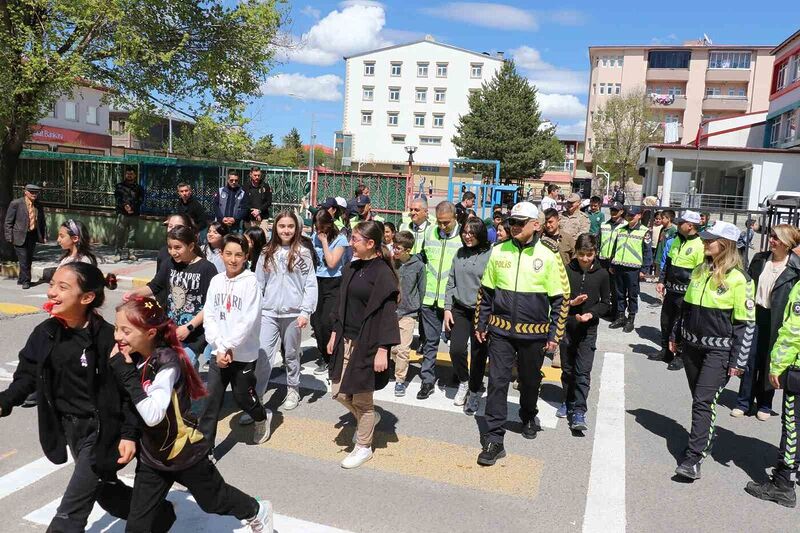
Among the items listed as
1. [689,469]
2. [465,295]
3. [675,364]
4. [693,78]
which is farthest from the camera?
[693,78]

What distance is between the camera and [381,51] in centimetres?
6969

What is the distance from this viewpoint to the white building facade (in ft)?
224

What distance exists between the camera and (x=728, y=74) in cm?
6456

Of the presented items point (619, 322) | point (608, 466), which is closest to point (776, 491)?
point (608, 466)

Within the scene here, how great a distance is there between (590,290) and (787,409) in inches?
72.0

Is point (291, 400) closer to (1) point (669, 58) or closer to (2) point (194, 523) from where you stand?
(2) point (194, 523)

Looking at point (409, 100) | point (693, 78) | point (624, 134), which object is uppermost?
point (693, 78)

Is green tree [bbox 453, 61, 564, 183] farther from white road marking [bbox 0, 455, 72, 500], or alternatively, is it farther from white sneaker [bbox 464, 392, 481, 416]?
white road marking [bbox 0, 455, 72, 500]

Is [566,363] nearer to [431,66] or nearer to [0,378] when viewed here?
[0,378]

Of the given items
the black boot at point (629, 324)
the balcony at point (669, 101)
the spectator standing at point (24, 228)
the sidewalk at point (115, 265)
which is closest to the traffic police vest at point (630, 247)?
the black boot at point (629, 324)

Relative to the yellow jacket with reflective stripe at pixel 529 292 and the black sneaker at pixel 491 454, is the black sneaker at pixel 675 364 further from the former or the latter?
the black sneaker at pixel 491 454

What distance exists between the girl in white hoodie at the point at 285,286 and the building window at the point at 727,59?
231ft

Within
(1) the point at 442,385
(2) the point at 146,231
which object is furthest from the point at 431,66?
(1) the point at 442,385

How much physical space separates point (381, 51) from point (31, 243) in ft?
205
